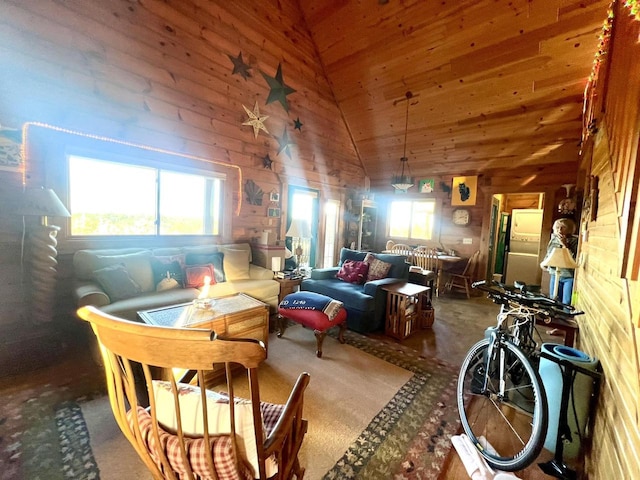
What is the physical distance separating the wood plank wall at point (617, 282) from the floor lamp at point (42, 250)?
388 centimetres

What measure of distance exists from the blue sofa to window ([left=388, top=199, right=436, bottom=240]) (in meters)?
2.86

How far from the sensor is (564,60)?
3254 millimetres

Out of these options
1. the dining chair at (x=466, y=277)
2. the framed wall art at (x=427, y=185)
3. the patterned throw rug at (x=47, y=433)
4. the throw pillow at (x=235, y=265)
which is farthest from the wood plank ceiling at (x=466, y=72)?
the patterned throw rug at (x=47, y=433)

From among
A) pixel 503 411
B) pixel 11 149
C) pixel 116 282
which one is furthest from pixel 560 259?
pixel 11 149

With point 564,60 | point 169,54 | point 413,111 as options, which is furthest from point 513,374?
point 169,54

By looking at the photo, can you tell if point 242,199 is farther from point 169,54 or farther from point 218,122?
point 169,54

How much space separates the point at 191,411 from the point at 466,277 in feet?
17.4

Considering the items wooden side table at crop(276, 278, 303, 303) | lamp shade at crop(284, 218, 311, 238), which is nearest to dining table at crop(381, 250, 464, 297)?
lamp shade at crop(284, 218, 311, 238)

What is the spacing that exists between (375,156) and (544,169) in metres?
3.11

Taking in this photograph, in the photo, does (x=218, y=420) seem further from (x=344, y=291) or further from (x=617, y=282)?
(x=344, y=291)

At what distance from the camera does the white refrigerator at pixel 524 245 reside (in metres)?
5.87

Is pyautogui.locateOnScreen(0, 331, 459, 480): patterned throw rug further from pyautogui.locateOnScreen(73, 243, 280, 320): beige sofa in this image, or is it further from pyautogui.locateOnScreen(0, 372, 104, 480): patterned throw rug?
pyautogui.locateOnScreen(73, 243, 280, 320): beige sofa

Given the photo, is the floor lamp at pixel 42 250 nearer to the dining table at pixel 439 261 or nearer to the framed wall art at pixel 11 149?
the framed wall art at pixel 11 149

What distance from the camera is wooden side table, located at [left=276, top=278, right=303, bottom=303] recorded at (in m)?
3.70
